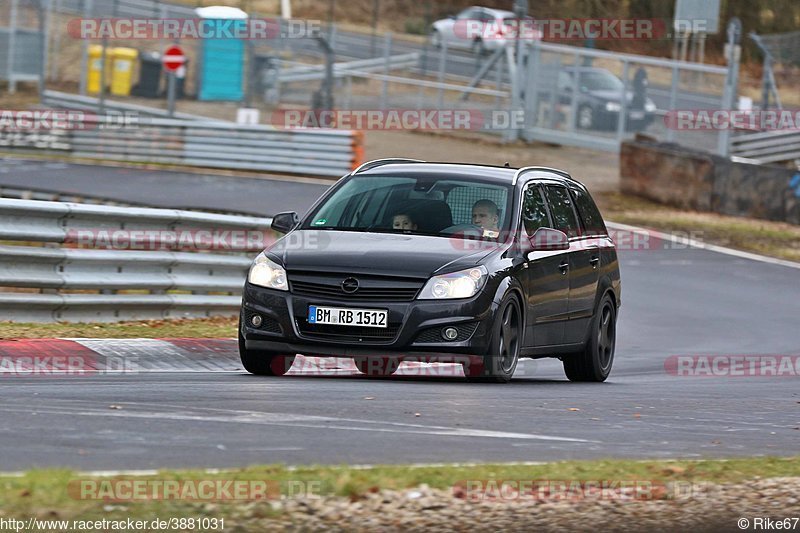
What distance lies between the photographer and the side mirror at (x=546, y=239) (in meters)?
11.0

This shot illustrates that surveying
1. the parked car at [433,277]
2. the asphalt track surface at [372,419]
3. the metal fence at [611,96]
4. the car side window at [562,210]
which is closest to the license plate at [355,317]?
the parked car at [433,277]

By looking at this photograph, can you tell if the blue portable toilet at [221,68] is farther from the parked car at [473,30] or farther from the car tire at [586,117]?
the car tire at [586,117]

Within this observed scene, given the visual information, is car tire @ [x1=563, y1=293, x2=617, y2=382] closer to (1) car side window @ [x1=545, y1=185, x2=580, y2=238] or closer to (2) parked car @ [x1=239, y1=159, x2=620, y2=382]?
(2) parked car @ [x1=239, y1=159, x2=620, y2=382]

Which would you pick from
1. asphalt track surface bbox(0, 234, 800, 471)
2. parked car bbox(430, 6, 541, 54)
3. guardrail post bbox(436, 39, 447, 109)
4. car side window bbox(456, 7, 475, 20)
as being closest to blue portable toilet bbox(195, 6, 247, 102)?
guardrail post bbox(436, 39, 447, 109)

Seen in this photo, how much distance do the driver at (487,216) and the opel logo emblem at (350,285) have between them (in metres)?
1.28

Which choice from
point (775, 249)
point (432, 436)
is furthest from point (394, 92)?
point (432, 436)

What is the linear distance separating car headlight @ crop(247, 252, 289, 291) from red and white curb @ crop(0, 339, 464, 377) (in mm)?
1092

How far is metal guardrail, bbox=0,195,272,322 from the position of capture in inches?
494

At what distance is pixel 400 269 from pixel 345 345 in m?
0.60

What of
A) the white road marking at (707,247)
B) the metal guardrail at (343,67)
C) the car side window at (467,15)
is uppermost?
the car side window at (467,15)

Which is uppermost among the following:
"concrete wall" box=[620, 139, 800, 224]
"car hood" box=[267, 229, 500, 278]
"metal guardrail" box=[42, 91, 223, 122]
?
"car hood" box=[267, 229, 500, 278]

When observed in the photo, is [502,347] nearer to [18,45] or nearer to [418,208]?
[418,208]

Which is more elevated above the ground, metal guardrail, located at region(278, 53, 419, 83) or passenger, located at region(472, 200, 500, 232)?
passenger, located at region(472, 200, 500, 232)

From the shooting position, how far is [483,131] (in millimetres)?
40281
